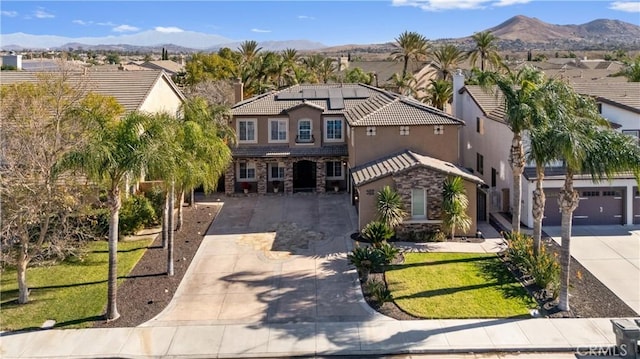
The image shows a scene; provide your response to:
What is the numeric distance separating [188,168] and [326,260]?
6.91 meters

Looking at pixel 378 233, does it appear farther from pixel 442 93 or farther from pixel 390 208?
pixel 442 93

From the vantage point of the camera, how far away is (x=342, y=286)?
19.0 m

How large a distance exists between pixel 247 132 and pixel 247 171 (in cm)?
251

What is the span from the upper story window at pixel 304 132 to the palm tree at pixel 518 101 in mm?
13826

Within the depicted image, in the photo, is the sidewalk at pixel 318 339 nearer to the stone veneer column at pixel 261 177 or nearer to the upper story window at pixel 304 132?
the stone veneer column at pixel 261 177

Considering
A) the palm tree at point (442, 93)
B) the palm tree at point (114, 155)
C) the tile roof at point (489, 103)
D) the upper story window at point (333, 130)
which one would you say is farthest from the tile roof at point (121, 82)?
the palm tree at point (442, 93)

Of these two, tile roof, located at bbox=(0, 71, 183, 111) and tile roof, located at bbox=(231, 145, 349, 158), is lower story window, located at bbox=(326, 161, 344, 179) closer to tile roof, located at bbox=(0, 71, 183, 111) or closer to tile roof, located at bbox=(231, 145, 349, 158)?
tile roof, located at bbox=(231, 145, 349, 158)

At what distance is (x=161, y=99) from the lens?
112 feet

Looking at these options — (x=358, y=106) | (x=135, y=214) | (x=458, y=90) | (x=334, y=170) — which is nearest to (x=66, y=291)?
(x=135, y=214)

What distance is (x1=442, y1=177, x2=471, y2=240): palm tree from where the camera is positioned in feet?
77.3

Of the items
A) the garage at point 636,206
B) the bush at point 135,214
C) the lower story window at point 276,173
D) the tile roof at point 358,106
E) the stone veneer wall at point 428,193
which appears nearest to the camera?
the stone veneer wall at point 428,193

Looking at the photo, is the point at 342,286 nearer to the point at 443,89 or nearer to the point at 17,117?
the point at 17,117

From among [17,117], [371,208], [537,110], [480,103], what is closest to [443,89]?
[480,103]

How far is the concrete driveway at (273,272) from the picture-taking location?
17000mm
